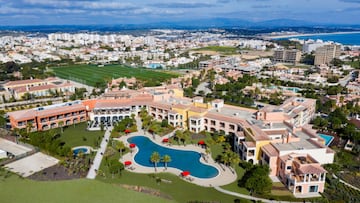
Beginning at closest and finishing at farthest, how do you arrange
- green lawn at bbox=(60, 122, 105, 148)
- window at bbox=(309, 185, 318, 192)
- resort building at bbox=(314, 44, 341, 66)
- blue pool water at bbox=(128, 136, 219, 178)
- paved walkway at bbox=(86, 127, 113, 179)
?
window at bbox=(309, 185, 318, 192), paved walkway at bbox=(86, 127, 113, 179), blue pool water at bbox=(128, 136, 219, 178), green lawn at bbox=(60, 122, 105, 148), resort building at bbox=(314, 44, 341, 66)

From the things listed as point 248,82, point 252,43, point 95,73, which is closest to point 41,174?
point 248,82

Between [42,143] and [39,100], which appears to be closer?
[42,143]

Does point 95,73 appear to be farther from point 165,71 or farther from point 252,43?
point 252,43

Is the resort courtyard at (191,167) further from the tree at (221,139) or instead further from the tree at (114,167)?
the tree at (221,139)

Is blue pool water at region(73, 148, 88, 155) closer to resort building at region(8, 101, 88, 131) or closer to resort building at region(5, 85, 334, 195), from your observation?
resort building at region(5, 85, 334, 195)

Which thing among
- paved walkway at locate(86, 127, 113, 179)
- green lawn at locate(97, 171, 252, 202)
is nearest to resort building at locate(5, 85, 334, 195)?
paved walkway at locate(86, 127, 113, 179)

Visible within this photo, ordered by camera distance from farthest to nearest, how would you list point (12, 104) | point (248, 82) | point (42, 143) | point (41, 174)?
1. point (248, 82)
2. point (12, 104)
3. point (42, 143)
4. point (41, 174)

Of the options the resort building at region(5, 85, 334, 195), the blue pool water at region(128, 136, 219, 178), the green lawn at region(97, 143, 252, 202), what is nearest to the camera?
the green lawn at region(97, 143, 252, 202)

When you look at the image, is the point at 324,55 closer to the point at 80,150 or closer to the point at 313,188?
the point at 313,188
